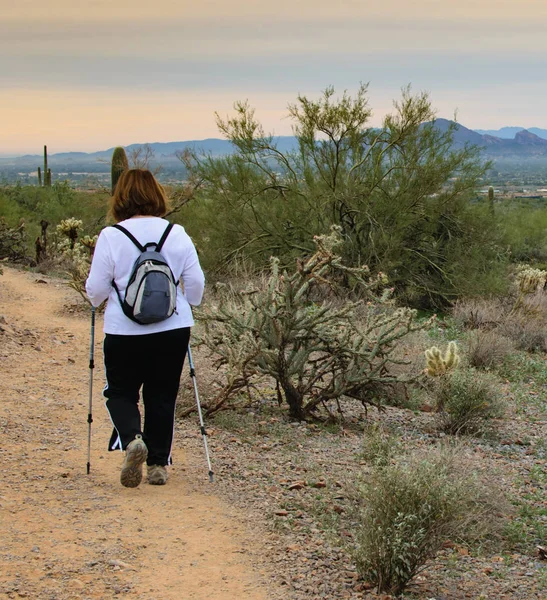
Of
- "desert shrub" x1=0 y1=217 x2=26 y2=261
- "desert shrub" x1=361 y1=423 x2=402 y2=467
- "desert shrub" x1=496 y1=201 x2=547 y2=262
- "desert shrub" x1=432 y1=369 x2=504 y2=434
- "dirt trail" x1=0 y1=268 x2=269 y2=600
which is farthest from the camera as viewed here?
"desert shrub" x1=496 y1=201 x2=547 y2=262

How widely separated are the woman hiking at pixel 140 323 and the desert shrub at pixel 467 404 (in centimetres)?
371

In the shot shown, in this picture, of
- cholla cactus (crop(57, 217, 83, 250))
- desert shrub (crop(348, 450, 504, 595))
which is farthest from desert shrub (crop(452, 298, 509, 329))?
desert shrub (crop(348, 450, 504, 595))

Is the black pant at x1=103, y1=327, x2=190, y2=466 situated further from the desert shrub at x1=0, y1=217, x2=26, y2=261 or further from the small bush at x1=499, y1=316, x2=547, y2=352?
the desert shrub at x1=0, y1=217, x2=26, y2=261

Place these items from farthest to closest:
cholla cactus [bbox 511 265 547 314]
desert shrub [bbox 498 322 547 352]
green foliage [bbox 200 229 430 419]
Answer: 1. cholla cactus [bbox 511 265 547 314]
2. desert shrub [bbox 498 322 547 352]
3. green foliage [bbox 200 229 430 419]

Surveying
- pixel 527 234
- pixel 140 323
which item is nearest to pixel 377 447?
pixel 140 323

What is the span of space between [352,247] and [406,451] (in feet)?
38.7

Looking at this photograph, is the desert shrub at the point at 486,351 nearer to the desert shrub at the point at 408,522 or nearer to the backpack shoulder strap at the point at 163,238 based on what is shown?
the desert shrub at the point at 408,522

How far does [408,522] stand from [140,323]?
202 centimetres

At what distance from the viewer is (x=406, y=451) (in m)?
6.94

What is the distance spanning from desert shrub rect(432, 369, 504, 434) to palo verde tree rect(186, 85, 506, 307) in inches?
365

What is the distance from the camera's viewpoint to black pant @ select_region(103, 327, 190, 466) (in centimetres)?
548

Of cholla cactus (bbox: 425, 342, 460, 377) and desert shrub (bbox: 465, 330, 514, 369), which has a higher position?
cholla cactus (bbox: 425, 342, 460, 377)

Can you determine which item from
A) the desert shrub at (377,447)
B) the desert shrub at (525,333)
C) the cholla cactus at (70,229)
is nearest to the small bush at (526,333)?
the desert shrub at (525,333)

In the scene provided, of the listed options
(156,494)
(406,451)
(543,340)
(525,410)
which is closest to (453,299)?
(543,340)
